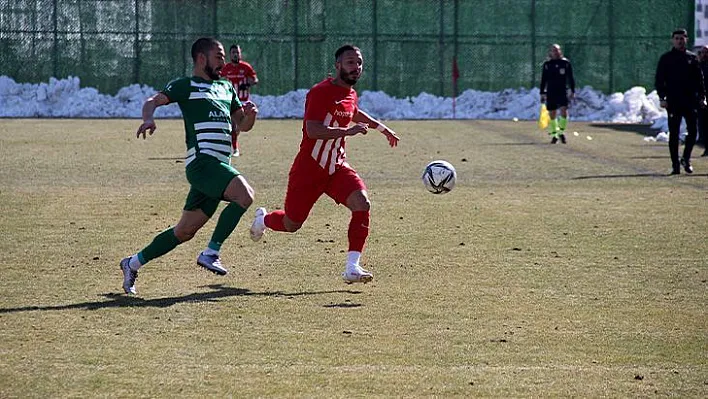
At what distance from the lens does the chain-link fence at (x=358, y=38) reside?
46.4 m

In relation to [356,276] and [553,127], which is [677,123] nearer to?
[553,127]

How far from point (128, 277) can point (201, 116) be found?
4.27ft

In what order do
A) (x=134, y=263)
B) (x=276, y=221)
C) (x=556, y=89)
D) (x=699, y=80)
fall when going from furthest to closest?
(x=556, y=89) < (x=699, y=80) < (x=276, y=221) < (x=134, y=263)

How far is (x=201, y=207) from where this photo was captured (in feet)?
32.7

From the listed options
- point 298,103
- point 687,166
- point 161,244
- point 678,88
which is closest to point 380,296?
point 161,244

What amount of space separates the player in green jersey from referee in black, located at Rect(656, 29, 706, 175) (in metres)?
11.9

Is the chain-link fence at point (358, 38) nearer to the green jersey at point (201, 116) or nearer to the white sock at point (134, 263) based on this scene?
the green jersey at point (201, 116)

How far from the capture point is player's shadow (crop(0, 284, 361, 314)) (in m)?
8.98

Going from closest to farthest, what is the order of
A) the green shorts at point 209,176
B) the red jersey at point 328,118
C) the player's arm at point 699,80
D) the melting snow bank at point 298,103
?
the green shorts at point 209,176, the red jersey at point 328,118, the player's arm at point 699,80, the melting snow bank at point 298,103

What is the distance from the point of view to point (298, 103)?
4562 cm

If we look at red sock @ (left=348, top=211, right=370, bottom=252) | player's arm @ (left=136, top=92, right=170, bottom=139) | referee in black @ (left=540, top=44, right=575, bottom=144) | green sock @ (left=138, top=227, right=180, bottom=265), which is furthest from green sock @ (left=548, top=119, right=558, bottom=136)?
player's arm @ (left=136, top=92, right=170, bottom=139)

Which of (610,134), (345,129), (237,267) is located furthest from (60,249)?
(610,134)

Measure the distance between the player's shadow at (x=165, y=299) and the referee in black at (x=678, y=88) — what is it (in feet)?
39.2

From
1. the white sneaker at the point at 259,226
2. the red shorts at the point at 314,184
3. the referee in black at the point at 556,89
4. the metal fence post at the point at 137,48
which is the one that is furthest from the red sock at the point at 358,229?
the metal fence post at the point at 137,48
